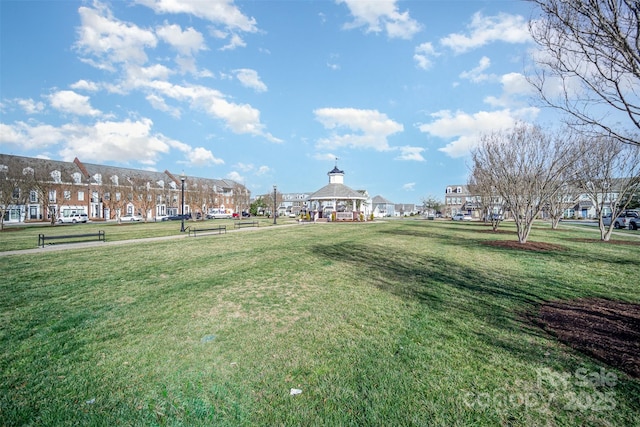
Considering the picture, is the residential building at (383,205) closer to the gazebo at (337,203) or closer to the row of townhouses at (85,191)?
the row of townhouses at (85,191)

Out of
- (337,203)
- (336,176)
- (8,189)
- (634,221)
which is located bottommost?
(634,221)

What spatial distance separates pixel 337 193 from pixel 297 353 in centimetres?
4062

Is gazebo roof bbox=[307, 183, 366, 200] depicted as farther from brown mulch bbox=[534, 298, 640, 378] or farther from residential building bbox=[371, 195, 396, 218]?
residential building bbox=[371, 195, 396, 218]

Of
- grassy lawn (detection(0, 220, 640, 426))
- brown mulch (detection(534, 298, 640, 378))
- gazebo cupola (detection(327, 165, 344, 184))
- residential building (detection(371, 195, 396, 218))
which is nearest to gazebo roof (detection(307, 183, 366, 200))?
gazebo cupola (detection(327, 165, 344, 184))

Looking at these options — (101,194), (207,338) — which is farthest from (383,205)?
(207,338)

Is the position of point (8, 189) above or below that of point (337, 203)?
above

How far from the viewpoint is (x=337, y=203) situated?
46219 mm

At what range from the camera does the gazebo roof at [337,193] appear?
43.3 meters

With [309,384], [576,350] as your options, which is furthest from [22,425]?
[576,350]

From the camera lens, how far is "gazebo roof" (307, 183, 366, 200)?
43.3 meters

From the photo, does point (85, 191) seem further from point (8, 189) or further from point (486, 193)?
point (486, 193)

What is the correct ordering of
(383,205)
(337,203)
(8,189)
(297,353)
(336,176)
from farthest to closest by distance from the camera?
1. (383,205)
2. (336,176)
3. (337,203)
4. (8,189)
5. (297,353)

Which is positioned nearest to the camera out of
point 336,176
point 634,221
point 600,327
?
point 600,327

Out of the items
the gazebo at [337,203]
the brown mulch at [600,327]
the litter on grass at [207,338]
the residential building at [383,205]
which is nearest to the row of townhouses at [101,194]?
the gazebo at [337,203]
